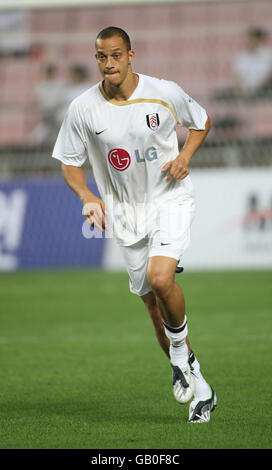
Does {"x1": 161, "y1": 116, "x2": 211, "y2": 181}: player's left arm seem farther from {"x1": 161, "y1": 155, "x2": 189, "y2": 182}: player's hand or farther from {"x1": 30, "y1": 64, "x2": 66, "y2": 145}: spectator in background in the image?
{"x1": 30, "y1": 64, "x2": 66, "y2": 145}: spectator in background

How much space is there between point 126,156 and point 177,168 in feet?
1.38

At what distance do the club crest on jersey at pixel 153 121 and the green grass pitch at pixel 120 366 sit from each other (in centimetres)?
189

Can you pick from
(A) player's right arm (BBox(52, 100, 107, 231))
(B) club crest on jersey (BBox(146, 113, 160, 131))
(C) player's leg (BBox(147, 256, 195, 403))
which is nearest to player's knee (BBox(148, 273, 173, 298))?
(C) player's leg (BBox(147, 256, 195, 403))

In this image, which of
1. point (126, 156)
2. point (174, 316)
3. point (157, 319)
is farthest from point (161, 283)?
point (126, 156)

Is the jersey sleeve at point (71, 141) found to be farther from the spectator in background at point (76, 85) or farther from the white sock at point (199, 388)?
the spectator in background at point (76, 85)

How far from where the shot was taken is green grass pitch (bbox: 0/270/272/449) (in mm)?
5457

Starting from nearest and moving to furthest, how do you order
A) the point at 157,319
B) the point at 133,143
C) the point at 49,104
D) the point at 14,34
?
the point at 133,143 → the point at 157,319 → the point at 49,104 → the point at 14,34

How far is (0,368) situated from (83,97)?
307cm

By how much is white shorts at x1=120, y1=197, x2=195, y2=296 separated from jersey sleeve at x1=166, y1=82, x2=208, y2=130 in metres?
0.51

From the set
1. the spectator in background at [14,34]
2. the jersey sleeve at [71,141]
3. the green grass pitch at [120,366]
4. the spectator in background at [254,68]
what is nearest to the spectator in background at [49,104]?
the spectator in background at [14,34]

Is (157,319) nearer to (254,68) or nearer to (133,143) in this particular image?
(133,143)

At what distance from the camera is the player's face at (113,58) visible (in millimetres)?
6059

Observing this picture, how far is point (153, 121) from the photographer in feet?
20.3
